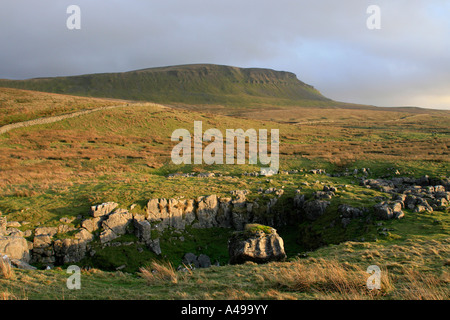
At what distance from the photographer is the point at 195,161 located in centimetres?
3791

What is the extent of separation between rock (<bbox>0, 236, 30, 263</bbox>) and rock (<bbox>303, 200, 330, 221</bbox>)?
1752 cm

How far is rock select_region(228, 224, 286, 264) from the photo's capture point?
13742 millimetres

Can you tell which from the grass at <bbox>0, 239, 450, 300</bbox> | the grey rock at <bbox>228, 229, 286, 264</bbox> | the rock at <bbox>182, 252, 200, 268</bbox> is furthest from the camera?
the rock at <bbox>182, 252, 200, 268</bbox>

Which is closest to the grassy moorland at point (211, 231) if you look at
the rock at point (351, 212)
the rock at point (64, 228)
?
the rock at point (64, 228)

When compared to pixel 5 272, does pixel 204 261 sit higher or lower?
lower

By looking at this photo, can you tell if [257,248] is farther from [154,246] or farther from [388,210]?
[388,210]

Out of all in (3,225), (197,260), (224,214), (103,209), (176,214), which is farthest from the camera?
(224,214)

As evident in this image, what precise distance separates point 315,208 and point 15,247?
59.9 ft

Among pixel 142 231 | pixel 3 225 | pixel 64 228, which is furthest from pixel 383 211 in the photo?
pixel 3 225

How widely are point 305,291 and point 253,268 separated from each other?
3.46 metres

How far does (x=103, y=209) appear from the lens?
17.8 metres

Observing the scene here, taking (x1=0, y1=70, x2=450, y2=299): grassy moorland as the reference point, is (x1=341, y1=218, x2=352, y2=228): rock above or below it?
below

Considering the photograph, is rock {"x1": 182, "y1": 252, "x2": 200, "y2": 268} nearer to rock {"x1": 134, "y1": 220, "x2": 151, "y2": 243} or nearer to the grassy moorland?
the grassy moorland

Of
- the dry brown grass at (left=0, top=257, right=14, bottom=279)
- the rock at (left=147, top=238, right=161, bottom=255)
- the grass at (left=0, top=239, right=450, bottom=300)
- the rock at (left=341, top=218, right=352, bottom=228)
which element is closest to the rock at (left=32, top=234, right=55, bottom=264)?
the grass at (left=0, top=239, right=450, bottom=300)
